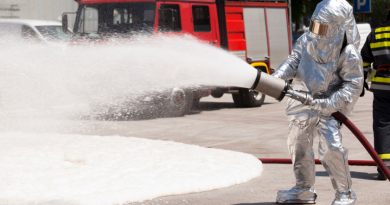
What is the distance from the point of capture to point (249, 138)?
6973mm

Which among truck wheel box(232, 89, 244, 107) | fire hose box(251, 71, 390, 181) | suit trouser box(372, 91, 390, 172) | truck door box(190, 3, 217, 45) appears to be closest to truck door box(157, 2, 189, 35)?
truck door box(190, 3, 217, 45)

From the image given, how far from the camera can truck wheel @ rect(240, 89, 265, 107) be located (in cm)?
1120

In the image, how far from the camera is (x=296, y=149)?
3.77 m

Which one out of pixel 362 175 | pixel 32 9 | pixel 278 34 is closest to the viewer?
pixel 362 175

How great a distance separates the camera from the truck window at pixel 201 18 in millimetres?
9992

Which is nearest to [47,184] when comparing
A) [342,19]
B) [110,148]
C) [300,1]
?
[110,148]

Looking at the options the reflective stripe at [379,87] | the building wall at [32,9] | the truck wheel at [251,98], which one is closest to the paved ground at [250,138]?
the truck wheel at [251,98]

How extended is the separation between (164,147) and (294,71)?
2.31 metres

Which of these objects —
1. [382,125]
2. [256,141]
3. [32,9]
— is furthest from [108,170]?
[32,9]

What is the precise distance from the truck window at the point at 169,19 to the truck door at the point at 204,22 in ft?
1.41

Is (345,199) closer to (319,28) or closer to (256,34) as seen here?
(319,28)

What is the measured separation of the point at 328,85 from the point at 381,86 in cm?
126

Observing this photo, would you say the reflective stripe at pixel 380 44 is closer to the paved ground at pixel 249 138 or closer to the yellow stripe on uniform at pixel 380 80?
the yellow stripe on uniform at pixel 380 80

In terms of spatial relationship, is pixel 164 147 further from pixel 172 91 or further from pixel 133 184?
pixel 172 91
